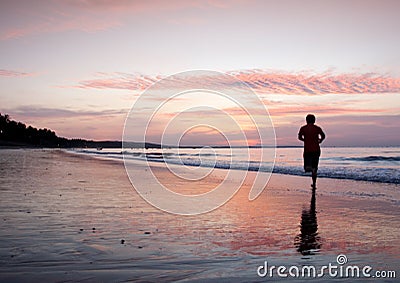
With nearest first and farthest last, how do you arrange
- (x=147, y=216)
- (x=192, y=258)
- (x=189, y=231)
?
(x=192, y=258)
(x=189, y=231)
(x=147, y=216)

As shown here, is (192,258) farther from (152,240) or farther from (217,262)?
(152,240)

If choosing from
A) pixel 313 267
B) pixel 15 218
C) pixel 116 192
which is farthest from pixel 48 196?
pixel 313 267

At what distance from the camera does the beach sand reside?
14.2ft

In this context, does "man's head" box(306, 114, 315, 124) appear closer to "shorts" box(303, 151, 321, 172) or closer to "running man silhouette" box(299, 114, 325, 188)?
"running man silhouette" box(299, 114, 325, 188)

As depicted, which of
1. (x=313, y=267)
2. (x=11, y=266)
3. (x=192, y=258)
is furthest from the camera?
(x=192, y=258)

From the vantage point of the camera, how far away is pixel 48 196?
10.4m

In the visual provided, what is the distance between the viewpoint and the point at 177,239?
5.94m

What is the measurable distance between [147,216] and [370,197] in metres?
7.18

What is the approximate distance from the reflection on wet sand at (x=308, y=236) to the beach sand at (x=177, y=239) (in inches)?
0.6

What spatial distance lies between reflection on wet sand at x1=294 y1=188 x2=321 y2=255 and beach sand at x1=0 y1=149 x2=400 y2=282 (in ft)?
0.05

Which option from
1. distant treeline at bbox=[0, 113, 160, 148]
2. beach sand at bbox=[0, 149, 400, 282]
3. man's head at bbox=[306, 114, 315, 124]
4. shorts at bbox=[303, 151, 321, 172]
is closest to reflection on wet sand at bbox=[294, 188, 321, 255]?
beach sand at bbox=[0, 149, 400, 282]

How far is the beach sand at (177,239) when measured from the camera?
14.2 ft

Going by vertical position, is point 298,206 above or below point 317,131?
below

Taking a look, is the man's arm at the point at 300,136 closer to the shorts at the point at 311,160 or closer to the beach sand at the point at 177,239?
the shorts at the point at 311,160
